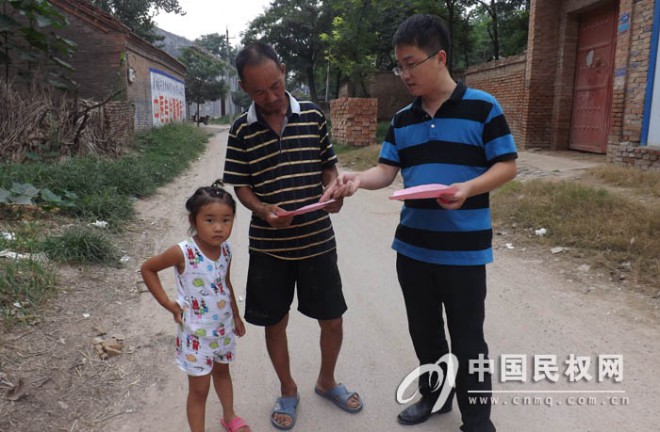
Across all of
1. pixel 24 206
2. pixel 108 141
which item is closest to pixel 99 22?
pixel 108 141

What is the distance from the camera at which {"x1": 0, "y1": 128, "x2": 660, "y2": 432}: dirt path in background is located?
7.83 ft

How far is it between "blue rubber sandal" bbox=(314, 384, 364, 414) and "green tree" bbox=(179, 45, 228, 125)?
36.0 metres

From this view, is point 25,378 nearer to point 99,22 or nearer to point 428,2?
point 99,22

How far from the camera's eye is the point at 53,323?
321 cm

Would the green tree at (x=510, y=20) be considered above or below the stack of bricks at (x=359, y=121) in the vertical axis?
above

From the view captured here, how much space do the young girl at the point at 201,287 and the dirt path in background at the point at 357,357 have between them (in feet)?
1.57

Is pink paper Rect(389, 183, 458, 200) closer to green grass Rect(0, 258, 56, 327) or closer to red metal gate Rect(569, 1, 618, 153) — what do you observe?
green grass Rect(0, 258, 56, 327)

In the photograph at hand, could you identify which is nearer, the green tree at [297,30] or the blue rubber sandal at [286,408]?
the blue rubber sandal at [286,408]

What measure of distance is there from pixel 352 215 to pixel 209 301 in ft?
15.3

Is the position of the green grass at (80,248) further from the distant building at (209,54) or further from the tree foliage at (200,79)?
the distant building at (209,54)

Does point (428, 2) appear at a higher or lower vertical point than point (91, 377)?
higher

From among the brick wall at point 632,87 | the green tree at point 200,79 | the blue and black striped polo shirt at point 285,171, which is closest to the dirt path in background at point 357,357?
the blue and black striped polo shirt at point 285,171

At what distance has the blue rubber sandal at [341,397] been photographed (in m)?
2.45

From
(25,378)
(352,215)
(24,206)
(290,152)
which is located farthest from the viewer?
(352,215)
